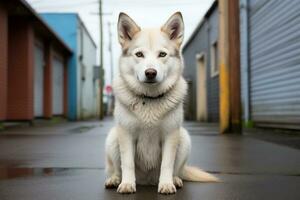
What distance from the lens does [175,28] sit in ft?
13.7

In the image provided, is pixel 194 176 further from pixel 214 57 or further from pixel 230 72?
pixel 214 57

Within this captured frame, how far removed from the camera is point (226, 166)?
5945 mm

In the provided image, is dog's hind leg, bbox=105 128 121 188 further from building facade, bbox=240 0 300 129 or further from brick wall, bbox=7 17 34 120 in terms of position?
brick wall, bbox=7 17 34 120

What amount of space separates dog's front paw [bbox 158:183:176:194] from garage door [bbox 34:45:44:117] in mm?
17760

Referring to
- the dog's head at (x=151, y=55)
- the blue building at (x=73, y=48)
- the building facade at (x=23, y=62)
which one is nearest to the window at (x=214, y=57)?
the building facade at (x=23, y=62)

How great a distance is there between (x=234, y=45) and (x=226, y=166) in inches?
238

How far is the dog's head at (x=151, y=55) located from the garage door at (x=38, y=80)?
57.6ft

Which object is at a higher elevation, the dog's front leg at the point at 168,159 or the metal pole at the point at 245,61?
the metal pole at the point at 245,61

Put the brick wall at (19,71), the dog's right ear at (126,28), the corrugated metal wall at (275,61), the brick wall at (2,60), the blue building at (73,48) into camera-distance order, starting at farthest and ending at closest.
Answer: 1. the blue building at (73,48)
2. the brick wall at (19,71)
3. the brick wall at (2,60)
4. the corrugated metal wall at (275,61)
5. the dog's right ear at (126,28)

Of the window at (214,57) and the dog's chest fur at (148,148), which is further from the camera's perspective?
the window at (214,57)

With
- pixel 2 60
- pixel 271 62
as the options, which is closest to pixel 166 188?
pixel 271 62

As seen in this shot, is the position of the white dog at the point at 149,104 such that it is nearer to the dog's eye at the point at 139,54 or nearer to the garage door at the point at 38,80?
the dog's eye at the point at 139,54

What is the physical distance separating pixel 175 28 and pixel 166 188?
4.31ft

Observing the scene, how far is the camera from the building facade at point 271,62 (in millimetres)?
11398
